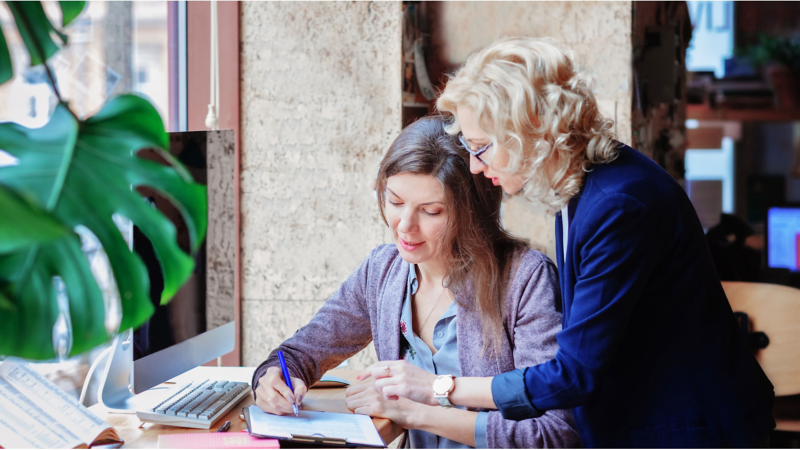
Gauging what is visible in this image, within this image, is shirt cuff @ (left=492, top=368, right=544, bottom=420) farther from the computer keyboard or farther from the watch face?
the computer keyboard

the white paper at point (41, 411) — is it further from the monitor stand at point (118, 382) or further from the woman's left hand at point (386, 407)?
the woman's left hand at point (386, 407)

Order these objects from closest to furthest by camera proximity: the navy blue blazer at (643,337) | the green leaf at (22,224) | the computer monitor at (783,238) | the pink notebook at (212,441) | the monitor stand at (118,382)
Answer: the green leaf at (22,224) < the navy blue blazer at (643,337) < the pink notebook at (212,441) < the monitor stand at (118,382) < the computer monitor at (783,238)

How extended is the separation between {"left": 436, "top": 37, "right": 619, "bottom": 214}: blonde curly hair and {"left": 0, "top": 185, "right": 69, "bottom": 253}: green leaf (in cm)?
69

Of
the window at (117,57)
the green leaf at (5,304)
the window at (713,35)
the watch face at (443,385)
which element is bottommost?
the watch face at (443,385)

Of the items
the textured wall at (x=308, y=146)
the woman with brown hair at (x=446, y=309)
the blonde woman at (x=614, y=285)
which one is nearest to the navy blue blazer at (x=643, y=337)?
the blonde woman at (x=614, y=285)

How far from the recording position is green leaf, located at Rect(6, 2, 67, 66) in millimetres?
782

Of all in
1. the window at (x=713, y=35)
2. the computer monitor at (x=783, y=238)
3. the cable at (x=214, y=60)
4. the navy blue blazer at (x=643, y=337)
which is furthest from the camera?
the window at (x=713, y=35)

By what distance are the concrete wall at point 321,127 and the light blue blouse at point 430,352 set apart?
802mm

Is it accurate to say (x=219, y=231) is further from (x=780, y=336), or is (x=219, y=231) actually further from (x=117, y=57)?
(x=780, y=336)

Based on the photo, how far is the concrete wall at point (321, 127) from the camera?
2344mm

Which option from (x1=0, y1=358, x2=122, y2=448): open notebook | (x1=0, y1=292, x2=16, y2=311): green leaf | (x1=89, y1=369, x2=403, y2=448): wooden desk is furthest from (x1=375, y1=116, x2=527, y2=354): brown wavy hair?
(x1=0, y1=292, x2=16, y2=311): green leaf

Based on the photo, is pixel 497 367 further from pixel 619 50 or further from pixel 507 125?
pixel 619 50

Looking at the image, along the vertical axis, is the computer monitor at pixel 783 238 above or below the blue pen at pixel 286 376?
above

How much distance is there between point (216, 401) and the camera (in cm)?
143
